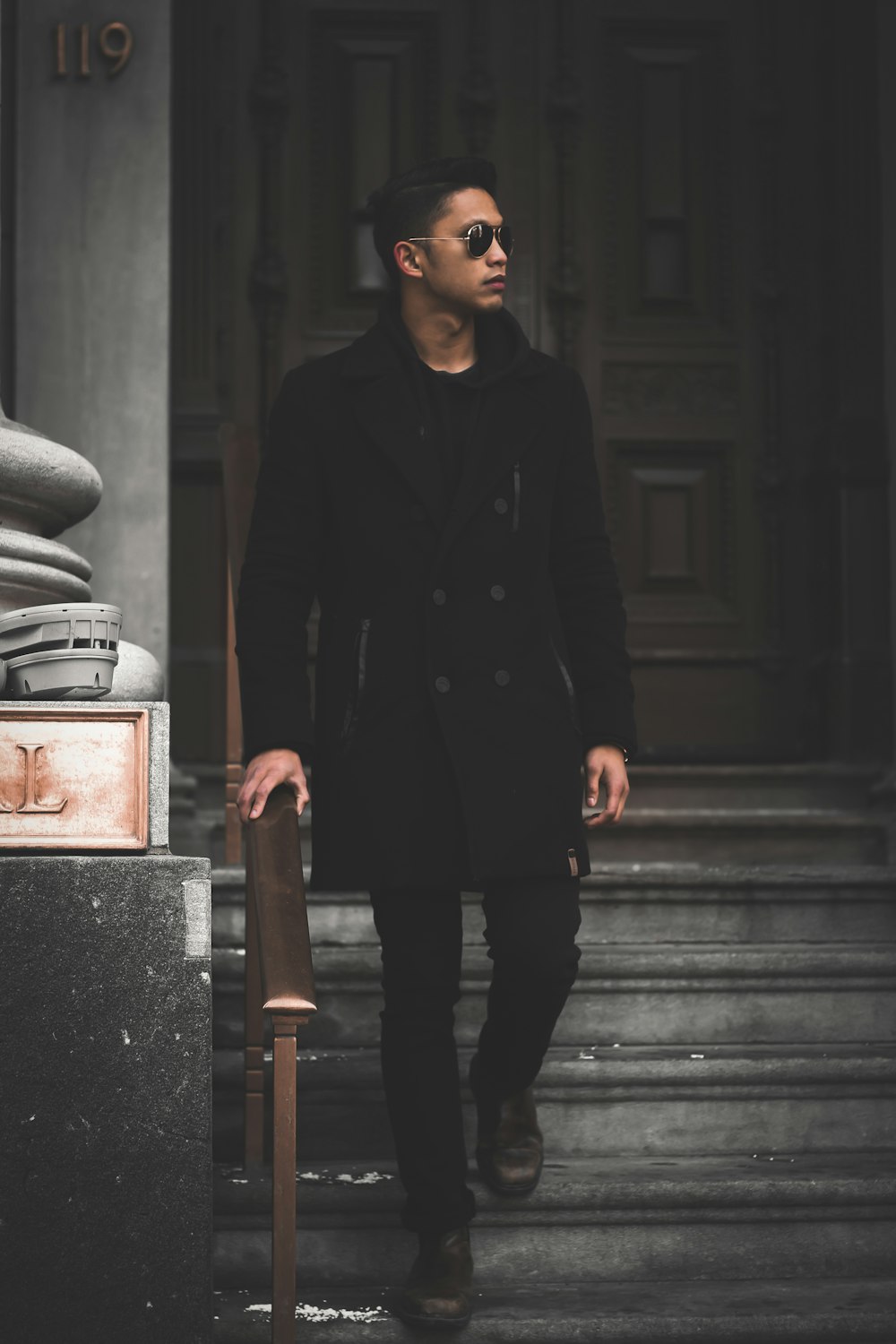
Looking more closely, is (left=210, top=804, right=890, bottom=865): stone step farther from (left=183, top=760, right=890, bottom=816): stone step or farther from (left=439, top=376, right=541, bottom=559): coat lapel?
(left=439, top=376, right=541, bottom=559): coat lapel

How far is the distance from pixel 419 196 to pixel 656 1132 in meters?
1.81

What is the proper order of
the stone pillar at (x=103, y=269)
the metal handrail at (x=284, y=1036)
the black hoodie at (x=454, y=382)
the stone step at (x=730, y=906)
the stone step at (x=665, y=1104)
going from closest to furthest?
1. the metal handrail at (x=284, y=1036)
2. the black hoodie at (x=454, y=382)
3. the stone step at (x=665, y=1104)
4. the stone step at (x=730, y=906)
5. the stone pillar at (x=103, y=269)

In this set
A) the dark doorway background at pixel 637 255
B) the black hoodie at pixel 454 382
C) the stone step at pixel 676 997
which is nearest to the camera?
the black hoodie at pixel 454 382

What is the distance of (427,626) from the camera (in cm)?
304

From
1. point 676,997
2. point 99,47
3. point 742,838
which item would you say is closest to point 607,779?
point 676,997

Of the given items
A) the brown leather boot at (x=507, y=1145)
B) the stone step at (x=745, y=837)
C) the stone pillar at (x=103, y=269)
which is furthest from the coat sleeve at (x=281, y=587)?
the stone step at (x=745, y=837)

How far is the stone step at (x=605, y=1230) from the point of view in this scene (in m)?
3.23

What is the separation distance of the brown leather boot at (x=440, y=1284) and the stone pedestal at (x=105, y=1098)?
1.30 feet

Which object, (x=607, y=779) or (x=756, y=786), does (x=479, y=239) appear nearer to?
(x=607, y=779)

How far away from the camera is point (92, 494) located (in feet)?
11.6

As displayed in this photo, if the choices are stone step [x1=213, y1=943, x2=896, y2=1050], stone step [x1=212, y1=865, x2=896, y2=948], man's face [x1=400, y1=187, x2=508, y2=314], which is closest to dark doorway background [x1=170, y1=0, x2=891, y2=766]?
stone step [x1=212, y1=865, x2=896, y2=948]

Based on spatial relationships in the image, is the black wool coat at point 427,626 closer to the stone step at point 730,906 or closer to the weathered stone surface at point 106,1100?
the weathered stone surface at point 106,1100

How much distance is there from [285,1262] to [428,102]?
12.8ft

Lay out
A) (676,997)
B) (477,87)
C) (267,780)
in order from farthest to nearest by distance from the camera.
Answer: (477,87) < (676,997) < (267,780)
